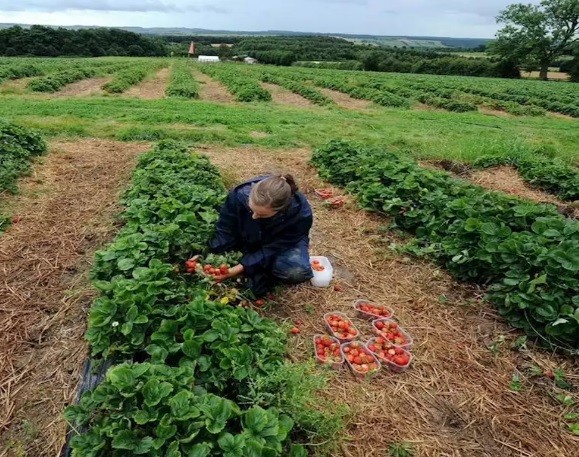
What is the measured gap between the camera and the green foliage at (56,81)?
62.1 ft

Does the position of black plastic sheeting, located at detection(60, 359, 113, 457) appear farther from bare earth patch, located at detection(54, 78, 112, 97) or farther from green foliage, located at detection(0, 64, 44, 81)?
green foliage, located at detection(0, 64, 44, 81)

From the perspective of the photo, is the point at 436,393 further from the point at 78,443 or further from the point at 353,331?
the point at 78,443

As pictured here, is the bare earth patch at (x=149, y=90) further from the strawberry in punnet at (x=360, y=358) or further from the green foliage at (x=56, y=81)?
the strawberry in punnet at (x=360, y=358)

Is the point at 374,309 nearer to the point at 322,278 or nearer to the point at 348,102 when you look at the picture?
the point at 322,278

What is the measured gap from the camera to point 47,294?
384cm

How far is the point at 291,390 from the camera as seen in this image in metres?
2.52

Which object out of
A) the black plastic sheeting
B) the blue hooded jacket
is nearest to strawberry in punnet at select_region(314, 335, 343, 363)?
the blue hooded jacket

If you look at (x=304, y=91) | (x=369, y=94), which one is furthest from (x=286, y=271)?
(x=369, y=94)

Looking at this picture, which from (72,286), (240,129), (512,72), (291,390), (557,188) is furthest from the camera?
(512,72)

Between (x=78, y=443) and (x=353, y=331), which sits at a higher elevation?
(x=78, y=443)

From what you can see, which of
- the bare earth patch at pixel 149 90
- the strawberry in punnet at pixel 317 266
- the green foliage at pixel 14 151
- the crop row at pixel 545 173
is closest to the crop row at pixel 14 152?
the green foliage at pixel 14 151

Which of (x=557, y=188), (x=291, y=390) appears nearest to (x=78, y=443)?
(x=291, y=390)

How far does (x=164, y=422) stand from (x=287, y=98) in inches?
837

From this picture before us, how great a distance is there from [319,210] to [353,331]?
9.53 feet
